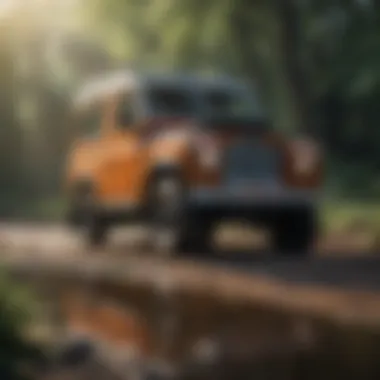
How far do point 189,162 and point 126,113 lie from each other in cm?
134

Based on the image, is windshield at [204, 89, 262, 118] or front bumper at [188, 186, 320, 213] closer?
front bumper at [188, 186, 320, 213]

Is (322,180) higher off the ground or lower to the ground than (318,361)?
higher

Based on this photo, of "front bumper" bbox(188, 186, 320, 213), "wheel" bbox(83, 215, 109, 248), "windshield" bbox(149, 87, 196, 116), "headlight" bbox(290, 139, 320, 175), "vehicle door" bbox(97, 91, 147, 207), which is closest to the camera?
"front bumper" bbox(188, 186, 320, 213)

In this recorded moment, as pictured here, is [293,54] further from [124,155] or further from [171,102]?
[124,155]

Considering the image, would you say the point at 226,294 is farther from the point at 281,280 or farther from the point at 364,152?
the point at 364,152

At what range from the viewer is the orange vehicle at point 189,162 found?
9727mm

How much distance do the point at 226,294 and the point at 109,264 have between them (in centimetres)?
229

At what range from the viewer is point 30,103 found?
985 centimetres

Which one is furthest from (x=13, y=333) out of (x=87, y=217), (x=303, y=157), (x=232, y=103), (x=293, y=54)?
(x=293, y=54)

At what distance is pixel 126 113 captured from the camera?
10.9 m

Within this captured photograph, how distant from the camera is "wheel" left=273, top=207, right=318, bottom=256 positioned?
33.3ft

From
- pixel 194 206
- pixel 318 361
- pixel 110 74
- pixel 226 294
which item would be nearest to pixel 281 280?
pixel 226 294

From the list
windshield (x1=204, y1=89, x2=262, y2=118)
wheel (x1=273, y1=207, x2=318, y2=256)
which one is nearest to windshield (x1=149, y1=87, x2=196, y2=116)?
windshield (x1=204, y1=89, x2=262, y2=118)

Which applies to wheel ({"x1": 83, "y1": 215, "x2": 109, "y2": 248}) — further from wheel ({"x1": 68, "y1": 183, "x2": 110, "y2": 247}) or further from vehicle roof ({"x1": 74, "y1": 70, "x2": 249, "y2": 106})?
vehicle roof ({"x1": 74, "y1": 70, "x2": 249, "y2": 106})
